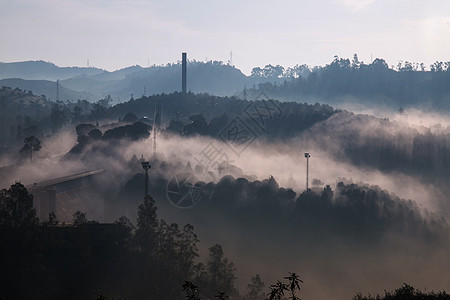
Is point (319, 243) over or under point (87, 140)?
under

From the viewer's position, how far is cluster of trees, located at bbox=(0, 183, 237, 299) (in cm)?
6744

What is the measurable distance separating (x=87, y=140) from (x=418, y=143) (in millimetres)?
91147

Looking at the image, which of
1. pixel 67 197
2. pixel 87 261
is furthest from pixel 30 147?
pixel 87 261

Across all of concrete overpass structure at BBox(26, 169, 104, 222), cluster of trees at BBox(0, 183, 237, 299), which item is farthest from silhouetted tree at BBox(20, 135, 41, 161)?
cluster of trees at BBox(0, 183, 237, 299)

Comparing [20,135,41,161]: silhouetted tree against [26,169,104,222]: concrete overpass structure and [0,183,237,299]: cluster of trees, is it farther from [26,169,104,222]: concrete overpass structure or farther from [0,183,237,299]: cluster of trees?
[0,183,237,299]: cluster of trees

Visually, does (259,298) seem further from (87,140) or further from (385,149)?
(385,149)

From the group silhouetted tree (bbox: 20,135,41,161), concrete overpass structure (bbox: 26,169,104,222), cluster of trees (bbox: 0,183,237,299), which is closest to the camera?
cluster of trees (bbox: 0,183,237,299)

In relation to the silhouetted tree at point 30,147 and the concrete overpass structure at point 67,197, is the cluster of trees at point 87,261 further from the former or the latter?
the silhouetted tree at point 30,147

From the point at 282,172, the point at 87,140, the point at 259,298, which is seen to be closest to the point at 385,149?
the point at 282,172

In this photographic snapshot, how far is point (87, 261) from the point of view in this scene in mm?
72062

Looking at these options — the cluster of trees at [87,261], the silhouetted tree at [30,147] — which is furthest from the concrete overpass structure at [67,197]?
the silhouetted tree at [30,147]

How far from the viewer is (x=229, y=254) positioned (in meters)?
99.1

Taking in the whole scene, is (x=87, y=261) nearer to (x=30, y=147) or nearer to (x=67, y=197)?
(x=67, y=197)

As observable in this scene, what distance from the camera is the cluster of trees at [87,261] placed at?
221 feet
